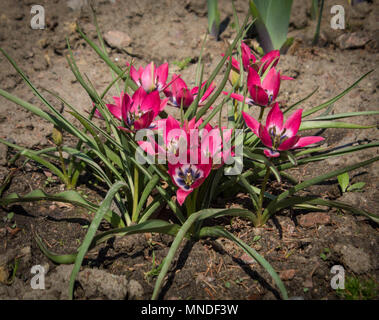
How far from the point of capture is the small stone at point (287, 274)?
4.39 feet

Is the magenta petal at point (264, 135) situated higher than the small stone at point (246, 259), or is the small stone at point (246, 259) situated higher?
the magenta petal at point (264, 135)

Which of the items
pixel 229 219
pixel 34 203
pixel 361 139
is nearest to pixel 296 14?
pixel 361 139

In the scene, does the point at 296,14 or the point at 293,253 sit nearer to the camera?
the point at 293,253

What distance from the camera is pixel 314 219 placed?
1569mm

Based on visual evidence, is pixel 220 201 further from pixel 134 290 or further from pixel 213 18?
pixel 213 18

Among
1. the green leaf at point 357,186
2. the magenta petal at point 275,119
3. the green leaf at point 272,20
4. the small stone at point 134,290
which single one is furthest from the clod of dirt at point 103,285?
the green leaf at point 272,20

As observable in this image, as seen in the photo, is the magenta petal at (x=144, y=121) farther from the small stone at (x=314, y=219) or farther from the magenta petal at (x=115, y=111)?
the small stone at (x=314, y=219)

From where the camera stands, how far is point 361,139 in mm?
1958

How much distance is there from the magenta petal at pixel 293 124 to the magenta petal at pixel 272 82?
13 centimetres

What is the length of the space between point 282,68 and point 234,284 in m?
1.68

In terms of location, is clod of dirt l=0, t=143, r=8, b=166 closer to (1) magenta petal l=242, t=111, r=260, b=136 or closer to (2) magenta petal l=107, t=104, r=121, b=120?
(2) magenta petal l=107, t=104, r=121, b=120

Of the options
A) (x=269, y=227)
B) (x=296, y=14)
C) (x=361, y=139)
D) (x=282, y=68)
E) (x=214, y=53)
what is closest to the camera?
(x=269, y=227)

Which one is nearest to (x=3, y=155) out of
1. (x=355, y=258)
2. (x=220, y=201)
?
(x=220, y=201)
